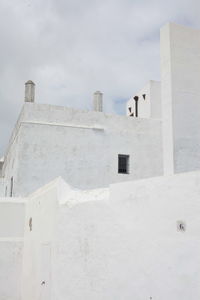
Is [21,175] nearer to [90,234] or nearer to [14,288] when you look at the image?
[14,288]

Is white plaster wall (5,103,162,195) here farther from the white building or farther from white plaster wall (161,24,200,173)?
white plaster wall (161,24,200,173)

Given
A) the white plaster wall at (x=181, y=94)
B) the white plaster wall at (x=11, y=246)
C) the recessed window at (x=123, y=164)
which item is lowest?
the white plaster wall at (x=11, y=246)

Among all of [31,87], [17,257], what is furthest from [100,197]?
[31,87]

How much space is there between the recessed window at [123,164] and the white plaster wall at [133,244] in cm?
746

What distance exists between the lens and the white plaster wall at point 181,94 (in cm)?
1430

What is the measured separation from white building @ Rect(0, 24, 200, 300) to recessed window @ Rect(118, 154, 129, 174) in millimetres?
45

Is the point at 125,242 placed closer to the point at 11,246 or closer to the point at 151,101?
the point at 11,246

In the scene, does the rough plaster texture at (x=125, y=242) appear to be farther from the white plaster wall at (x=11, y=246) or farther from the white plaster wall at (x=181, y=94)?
the white plaster wall at (x=181, y=94)

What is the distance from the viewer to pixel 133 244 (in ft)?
25.2

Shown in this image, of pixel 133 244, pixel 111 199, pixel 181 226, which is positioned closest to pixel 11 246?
pixel 111 199

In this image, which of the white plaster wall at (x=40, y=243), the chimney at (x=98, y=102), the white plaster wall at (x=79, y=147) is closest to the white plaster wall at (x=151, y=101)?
the white plaster wall at (x=79, y=147)

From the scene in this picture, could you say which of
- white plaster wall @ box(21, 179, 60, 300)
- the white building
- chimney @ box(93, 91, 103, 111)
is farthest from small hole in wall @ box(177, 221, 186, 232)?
chimney @ box(93, 91, 103, 111)

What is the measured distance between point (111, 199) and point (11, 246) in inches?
259

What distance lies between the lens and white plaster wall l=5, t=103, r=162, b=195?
15.5m
